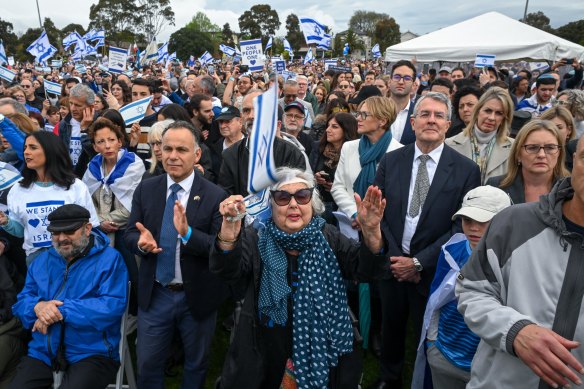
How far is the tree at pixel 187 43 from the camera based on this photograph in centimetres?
4841

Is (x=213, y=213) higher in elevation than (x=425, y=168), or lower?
lower

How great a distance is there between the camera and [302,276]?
7.99ft

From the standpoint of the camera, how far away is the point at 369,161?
148 inches

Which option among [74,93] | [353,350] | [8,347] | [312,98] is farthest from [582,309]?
[312,98]

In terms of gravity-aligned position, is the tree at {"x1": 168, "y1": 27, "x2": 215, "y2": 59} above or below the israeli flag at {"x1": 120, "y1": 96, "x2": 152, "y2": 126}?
above

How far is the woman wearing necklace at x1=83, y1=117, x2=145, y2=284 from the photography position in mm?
3922

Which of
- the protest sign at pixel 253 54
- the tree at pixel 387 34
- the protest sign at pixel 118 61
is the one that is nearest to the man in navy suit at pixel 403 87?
the protest sign at pixel 253 54

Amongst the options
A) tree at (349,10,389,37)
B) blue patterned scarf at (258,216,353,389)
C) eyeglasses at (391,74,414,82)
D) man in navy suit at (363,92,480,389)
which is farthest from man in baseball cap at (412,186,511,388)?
tree at (349,10,389,37)

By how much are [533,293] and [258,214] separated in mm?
1495

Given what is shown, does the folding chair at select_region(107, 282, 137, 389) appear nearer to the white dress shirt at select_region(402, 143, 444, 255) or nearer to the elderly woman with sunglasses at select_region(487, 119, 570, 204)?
the white dress shirt at select_region(402, 143, 444, 255)

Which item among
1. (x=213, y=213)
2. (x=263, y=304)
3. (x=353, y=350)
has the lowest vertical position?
(x=353, y=350)

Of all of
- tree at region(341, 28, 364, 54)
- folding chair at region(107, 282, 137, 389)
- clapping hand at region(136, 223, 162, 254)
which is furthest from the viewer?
tree at region(341, 28, 364, 54)

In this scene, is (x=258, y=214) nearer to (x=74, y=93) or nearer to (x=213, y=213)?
(x=213, y=213)

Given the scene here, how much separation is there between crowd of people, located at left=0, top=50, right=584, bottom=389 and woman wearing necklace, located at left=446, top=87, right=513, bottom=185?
13 millimetres
